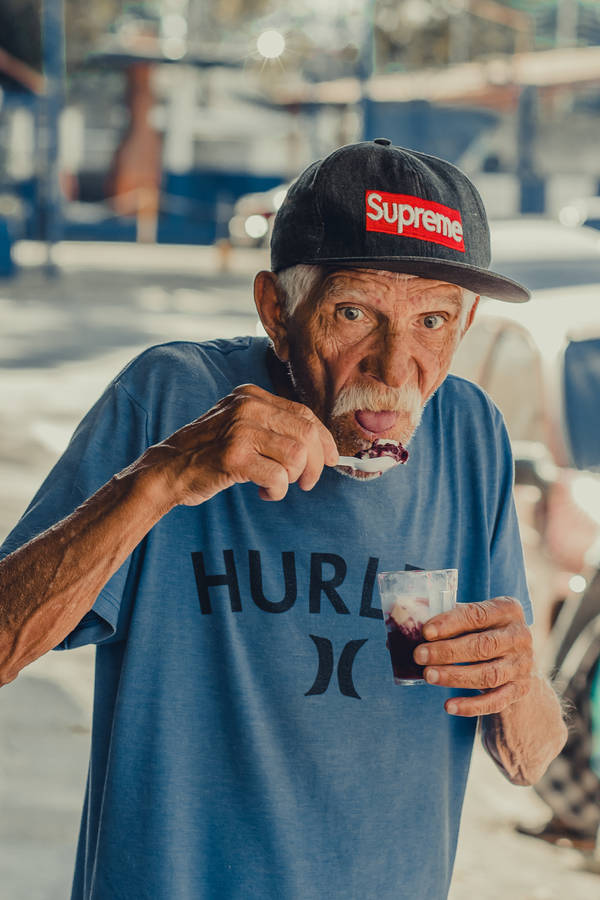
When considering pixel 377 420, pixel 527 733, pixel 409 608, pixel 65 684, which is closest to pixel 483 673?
pixel 409 608

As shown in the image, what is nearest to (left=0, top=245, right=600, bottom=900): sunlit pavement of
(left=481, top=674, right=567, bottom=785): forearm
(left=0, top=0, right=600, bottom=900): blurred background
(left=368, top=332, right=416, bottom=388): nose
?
(left=0, top=0, right=600, bottom=900): blurred background

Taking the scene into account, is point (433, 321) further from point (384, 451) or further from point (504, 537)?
point (504, 537)

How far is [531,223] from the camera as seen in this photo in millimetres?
5797

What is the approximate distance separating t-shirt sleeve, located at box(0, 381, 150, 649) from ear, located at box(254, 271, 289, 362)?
12.3 inches

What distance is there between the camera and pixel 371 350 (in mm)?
1939

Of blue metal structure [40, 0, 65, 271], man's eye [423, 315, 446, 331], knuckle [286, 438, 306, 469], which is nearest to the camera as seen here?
knuckle [286, 438, 306, 469]

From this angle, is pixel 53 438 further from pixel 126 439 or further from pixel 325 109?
pixel 325 109

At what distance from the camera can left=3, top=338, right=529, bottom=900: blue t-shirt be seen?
5.71ft

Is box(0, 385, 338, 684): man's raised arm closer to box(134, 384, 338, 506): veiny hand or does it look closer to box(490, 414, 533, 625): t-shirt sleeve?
box(134, 384, 338, 506): veiny hand

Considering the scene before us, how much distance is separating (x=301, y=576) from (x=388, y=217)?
563mm

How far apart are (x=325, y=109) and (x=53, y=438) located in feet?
76.8

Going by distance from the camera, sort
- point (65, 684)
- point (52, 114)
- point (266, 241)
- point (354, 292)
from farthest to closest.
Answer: point (266, 241) < point (52, 114) < point (65, 684) < point (354, 292)

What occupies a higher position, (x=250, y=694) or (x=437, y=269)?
(x=437, y=269)

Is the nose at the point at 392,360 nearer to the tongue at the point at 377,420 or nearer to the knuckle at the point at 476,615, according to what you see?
the tongue at the point at 377,420
